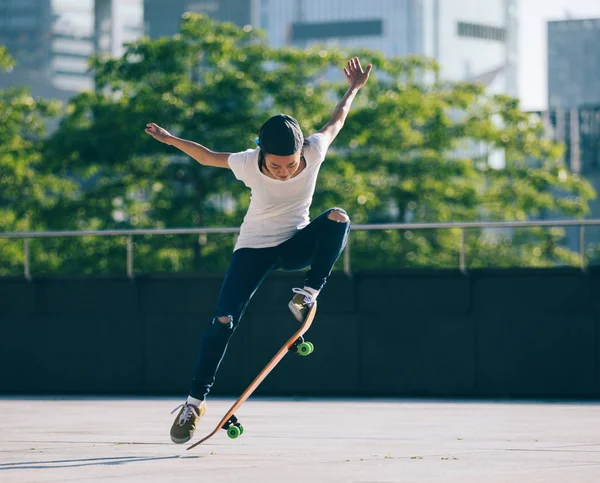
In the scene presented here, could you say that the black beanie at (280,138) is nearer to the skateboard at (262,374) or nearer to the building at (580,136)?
the skateboard at (262,374)

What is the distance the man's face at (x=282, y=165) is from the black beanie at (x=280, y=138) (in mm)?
31

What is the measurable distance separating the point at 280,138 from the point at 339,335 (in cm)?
586

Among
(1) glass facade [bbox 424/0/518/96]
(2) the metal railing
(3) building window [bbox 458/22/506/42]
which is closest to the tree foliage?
(2) the metal railing

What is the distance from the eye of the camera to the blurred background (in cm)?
1193

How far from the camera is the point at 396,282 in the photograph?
477 inches

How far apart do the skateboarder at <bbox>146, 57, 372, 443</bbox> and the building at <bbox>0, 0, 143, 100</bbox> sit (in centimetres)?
14637

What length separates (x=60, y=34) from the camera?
514 feet

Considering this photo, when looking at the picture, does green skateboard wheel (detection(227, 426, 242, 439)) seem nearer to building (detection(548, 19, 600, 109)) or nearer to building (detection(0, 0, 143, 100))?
building (detection(0, 0, 143, 100))

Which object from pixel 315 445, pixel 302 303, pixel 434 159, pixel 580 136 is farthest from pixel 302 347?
pixel 580 136

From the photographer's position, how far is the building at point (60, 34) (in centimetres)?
15250

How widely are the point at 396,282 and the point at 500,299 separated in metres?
1.10

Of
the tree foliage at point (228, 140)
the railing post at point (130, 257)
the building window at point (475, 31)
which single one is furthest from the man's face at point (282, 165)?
the building window at point (475, 31)

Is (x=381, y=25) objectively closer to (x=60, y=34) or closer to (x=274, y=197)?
(x=60, y=34)

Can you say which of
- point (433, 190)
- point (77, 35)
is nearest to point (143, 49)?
point (433, 190)
